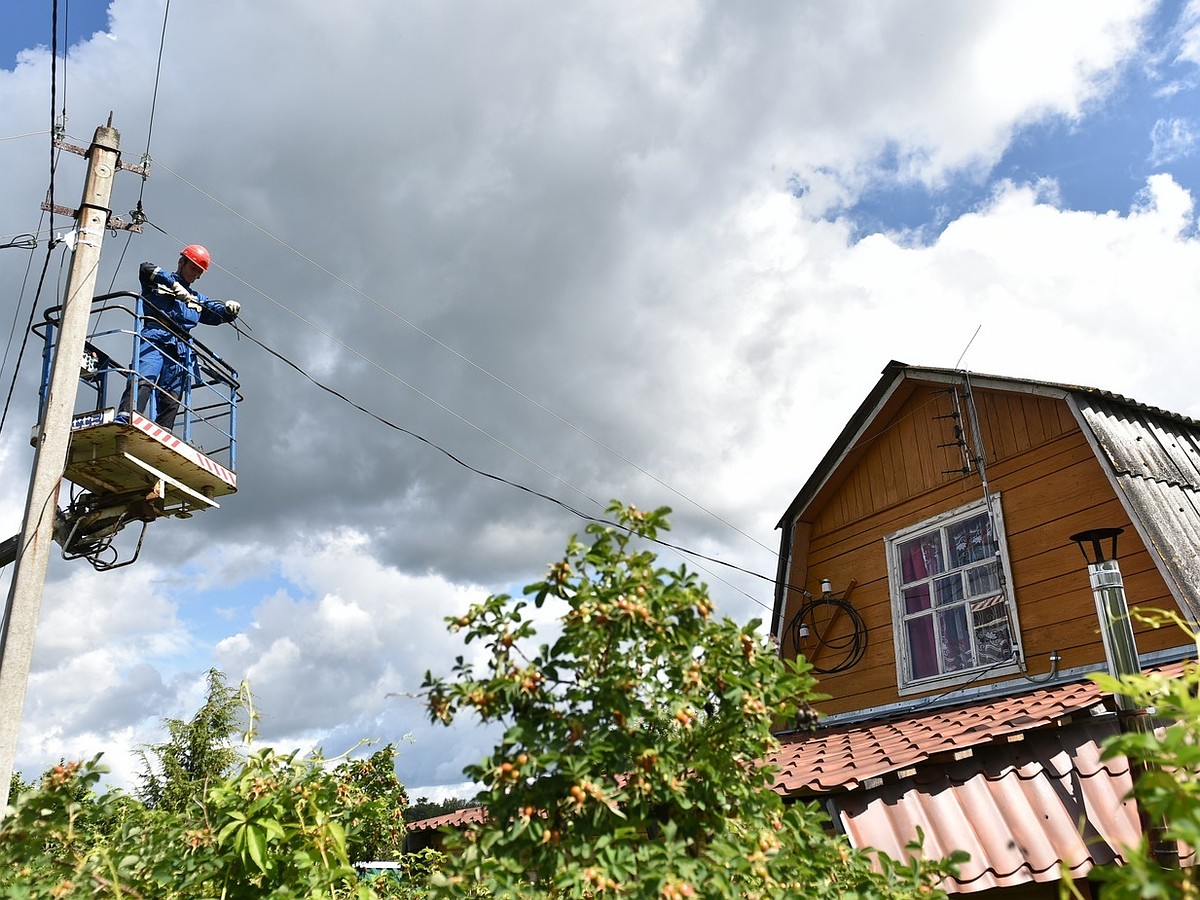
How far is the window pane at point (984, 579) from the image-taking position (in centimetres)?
899

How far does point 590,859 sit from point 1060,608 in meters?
7.20

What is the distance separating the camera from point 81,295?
7934mm

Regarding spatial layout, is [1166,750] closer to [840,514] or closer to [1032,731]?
[1032,731]

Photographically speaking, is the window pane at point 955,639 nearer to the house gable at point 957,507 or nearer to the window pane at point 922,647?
the window pane at point 922,647

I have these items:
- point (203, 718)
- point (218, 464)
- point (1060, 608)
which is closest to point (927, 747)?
point (1060, 608)

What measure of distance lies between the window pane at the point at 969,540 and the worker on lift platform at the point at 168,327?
8.49m

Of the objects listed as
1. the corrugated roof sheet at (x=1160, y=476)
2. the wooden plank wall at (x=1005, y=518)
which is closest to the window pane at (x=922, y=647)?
the wooden plank wall at (x=1005, y=518)

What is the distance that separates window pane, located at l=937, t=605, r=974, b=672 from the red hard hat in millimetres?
9198

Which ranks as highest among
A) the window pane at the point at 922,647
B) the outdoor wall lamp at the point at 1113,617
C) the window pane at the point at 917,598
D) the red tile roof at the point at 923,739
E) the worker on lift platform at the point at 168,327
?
Answer: the worker on lift platform at the point at 168,327

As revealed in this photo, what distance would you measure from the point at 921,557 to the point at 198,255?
9009 mm

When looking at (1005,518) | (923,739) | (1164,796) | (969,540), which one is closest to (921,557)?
(969,540)

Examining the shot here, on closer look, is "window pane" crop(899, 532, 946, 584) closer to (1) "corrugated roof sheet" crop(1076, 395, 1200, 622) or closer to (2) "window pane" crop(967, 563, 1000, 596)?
(2) "window pane" crop(967, 563, 1000, 596)

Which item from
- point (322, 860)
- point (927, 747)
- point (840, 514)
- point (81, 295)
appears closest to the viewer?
point (322, 860)

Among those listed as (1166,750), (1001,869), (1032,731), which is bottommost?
(1001,869)
